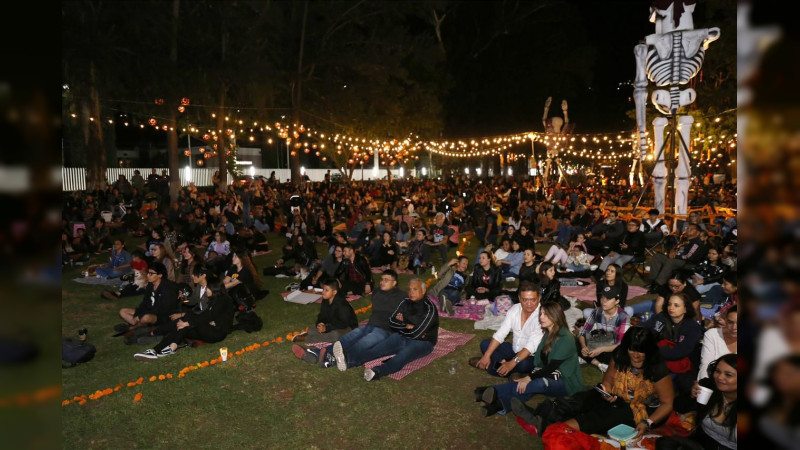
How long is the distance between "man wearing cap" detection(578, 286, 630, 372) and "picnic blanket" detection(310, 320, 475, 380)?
5.34 feet

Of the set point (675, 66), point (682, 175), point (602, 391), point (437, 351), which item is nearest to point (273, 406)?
point (437, 351)

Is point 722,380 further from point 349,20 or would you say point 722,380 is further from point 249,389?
point 349,20

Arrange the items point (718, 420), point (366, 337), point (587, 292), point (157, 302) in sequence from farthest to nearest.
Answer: point (587, 292)
point (157, 302)
point (366, 337)
point (718, 420)

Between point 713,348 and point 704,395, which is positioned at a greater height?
point 713,348

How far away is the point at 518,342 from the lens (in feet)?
19.6

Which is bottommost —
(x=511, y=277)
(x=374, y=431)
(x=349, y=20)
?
(x=374, y=431)

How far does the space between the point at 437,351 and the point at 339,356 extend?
1.35 meters

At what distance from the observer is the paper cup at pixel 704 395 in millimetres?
4379

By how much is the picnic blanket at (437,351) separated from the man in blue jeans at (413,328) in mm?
68

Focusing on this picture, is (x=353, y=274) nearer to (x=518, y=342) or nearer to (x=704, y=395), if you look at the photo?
(x=518, y=342)

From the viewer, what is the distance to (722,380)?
3.73 m

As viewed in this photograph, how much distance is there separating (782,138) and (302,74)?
32.2 metres

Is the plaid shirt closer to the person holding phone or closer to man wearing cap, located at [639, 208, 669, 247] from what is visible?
the person holding phone

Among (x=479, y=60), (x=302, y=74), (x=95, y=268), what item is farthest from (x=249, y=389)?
(x=479, y=60)
